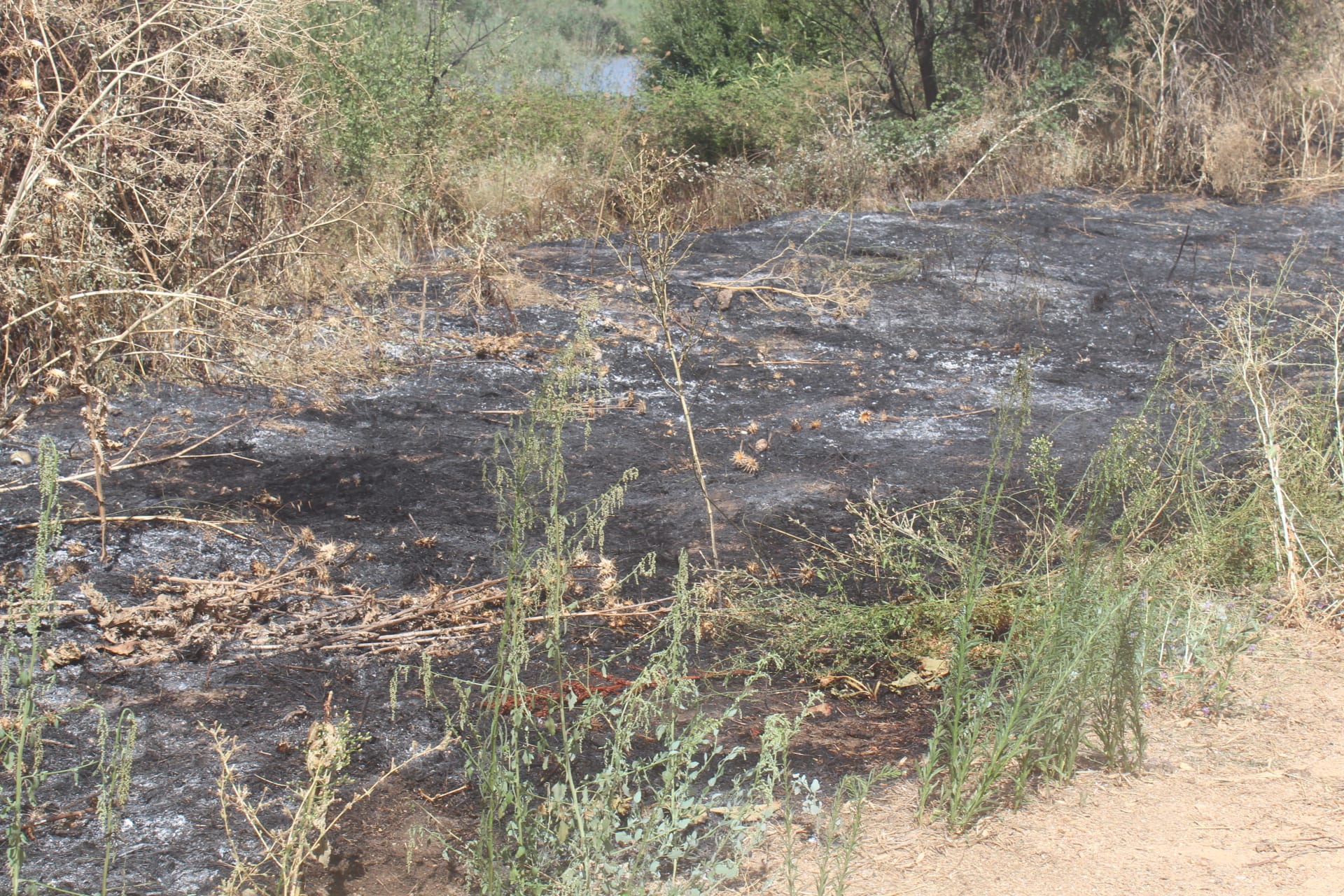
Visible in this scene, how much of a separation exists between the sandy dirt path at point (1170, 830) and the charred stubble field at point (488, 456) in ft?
1.20

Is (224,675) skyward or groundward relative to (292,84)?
groundward

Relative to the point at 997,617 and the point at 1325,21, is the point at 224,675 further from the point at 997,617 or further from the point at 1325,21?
the point at 1325,21

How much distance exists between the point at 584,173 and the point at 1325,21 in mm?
6466

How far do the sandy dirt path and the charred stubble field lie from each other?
0.37 metres

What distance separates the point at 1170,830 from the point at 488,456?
8.51 feet

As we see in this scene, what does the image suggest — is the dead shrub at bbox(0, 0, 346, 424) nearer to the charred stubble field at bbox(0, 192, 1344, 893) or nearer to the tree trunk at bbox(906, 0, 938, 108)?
the charred stubble field at bbox(0, 192, 1344, 893)

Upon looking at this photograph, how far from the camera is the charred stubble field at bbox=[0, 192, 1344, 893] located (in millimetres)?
2412

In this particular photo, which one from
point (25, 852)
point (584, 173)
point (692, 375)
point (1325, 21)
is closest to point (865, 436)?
point (692, 375)

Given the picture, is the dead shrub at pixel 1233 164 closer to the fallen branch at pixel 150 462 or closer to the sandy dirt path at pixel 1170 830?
the sandy dirt path at pixel 1170 830

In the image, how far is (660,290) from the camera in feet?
10.3

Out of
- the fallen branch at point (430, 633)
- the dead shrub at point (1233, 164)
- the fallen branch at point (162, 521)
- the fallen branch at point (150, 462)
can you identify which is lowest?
the fallen branch at point (430, 633)

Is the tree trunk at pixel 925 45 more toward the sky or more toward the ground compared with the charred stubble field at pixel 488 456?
more toward the sky

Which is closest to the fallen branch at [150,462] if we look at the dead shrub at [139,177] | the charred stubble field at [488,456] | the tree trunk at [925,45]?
the charred stubble field at [488,456]

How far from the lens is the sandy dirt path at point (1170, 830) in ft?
6.22
